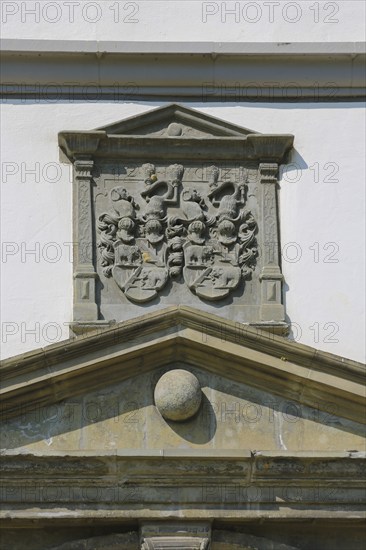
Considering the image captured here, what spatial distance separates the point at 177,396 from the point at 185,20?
3.35 m

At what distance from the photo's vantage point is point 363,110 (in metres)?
16.5

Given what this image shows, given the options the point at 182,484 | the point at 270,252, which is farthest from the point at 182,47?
the point at 182,484

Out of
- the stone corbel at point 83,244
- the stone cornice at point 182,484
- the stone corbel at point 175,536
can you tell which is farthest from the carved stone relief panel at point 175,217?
the stone corbel at point 175,536

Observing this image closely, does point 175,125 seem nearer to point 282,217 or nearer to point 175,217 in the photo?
point 175,217

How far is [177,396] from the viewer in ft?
49.1

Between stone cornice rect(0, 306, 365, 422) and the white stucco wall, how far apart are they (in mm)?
536

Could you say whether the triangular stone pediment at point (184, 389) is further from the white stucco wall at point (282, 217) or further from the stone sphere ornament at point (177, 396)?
the white stucco wall at point (282, 217)

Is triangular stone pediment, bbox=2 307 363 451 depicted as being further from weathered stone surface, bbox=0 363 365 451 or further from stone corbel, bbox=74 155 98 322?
stone corbel, bbox=74 155 98 322

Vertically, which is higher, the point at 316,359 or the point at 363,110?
the point at 363,110

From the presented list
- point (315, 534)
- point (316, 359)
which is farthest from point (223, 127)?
point (315, 534)

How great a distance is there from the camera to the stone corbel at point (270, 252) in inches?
615

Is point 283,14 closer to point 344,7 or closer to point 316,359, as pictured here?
point 344,7

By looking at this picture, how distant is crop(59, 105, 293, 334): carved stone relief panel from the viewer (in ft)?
51.2

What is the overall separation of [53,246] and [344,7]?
3.10 meters
